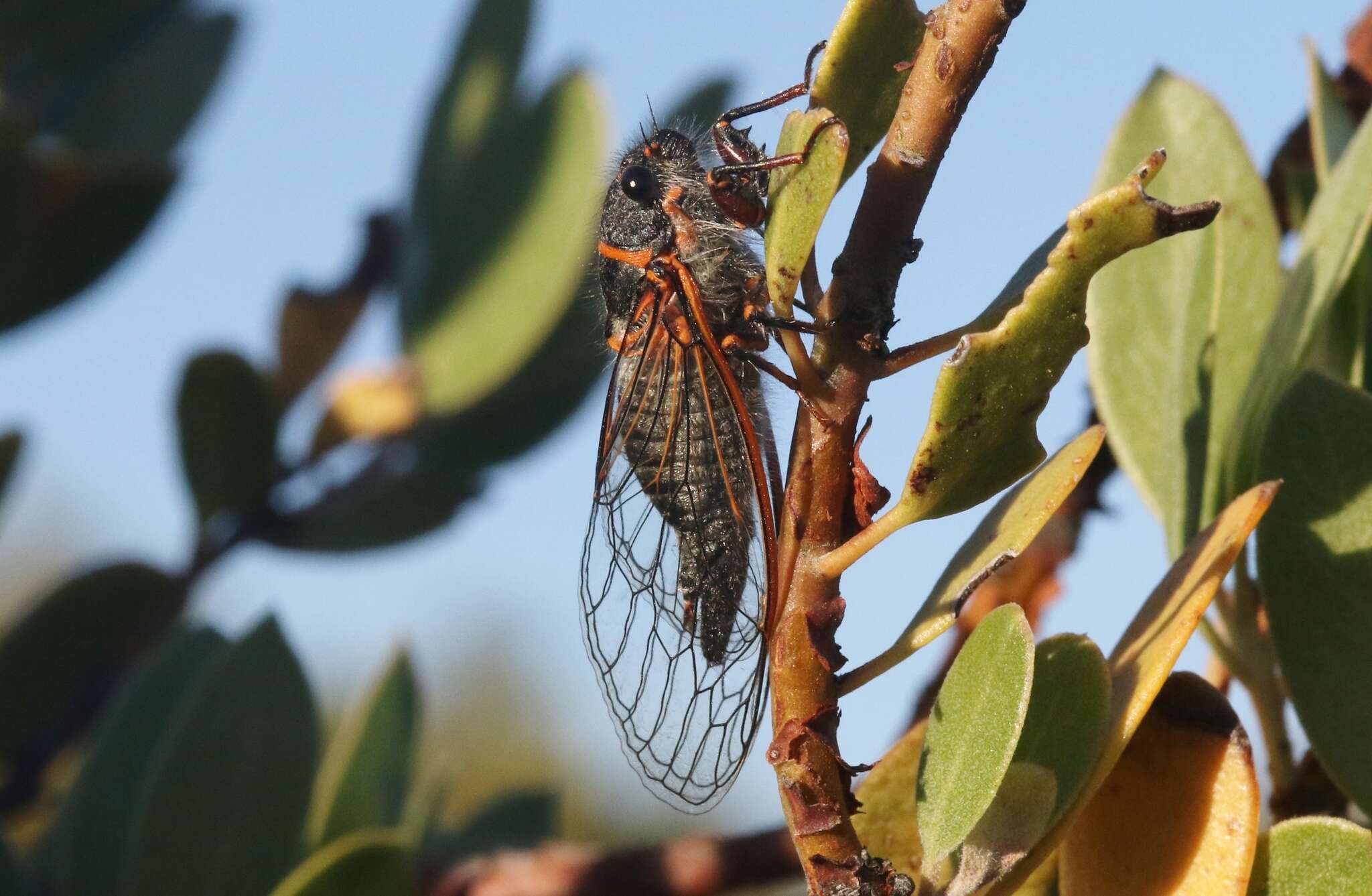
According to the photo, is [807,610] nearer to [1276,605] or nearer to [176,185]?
[1276,605]

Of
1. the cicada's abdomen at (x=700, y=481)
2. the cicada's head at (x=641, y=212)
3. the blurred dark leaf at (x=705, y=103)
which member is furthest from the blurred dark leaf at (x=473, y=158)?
the cicada's abdomen at (x=700, y=481)

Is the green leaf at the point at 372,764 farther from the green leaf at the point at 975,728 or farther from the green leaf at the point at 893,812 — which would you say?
the green leaf at the point at 975,728

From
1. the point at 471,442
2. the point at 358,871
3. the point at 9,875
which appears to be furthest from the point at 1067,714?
the point at 471,442

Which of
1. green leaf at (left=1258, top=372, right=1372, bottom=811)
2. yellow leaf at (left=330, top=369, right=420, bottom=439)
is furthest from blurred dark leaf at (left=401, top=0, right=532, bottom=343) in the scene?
green leaf at (left=1258, top=372, right=1372, bottom=811)

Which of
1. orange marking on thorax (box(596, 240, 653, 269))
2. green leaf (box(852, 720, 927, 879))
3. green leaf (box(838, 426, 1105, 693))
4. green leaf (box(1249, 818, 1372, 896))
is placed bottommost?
green leaf (box(1249, 818, 1372, 896))

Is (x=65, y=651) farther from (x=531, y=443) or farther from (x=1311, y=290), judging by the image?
(x=1311, y=290)

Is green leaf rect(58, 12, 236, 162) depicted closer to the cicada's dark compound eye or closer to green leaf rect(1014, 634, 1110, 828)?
the cicada's dark compound eye
